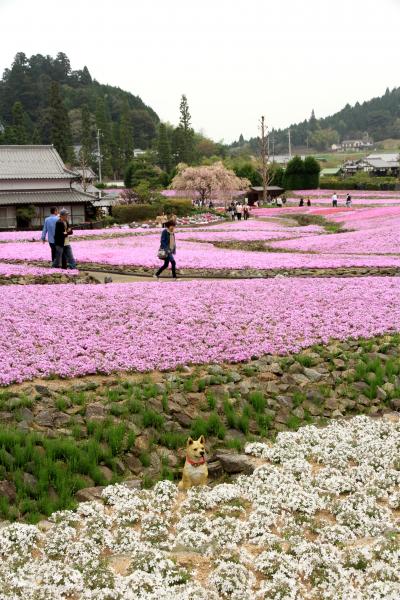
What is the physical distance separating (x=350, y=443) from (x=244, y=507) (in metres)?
2.81

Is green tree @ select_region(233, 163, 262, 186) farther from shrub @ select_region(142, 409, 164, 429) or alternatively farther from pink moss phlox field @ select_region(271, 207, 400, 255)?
shrub @ select_region(142, 409, 164, 429)

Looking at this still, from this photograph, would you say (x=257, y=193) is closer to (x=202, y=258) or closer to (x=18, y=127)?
(x=18, y=127)

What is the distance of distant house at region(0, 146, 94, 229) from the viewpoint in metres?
62.8

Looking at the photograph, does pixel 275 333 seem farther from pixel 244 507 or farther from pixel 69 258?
pixel 69 258

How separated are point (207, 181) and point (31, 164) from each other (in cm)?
2727

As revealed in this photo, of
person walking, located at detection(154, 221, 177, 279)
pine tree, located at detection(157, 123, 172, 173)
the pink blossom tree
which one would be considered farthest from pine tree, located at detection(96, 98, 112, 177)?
person walking, located at detection(154, 221, 177, 279)

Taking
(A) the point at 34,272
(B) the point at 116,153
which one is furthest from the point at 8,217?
(B) the point at 116,153

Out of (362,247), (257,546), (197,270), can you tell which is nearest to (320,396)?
(257,546)

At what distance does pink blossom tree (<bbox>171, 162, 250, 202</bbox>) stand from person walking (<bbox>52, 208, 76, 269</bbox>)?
63.5m

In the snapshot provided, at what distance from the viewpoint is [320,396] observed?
12.9 m

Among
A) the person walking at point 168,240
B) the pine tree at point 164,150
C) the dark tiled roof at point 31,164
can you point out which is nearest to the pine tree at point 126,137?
the pine tree at point 164,150

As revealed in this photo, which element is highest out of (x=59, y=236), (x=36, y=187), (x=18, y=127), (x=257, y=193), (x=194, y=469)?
(x=18, y=127)

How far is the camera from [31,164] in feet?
223

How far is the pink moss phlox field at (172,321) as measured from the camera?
1362 centimetres
